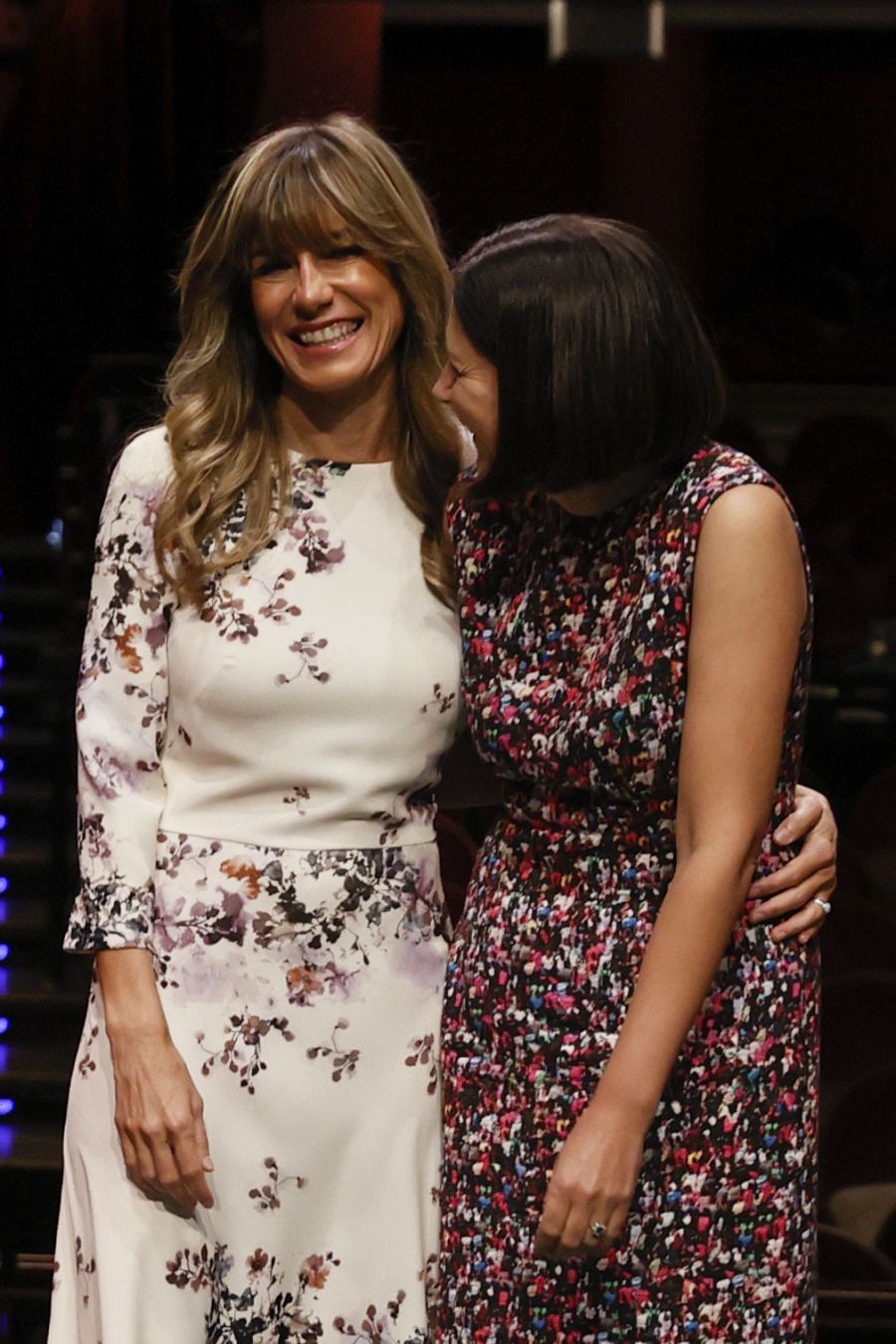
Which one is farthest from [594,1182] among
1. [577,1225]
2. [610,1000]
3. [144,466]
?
[144,466]

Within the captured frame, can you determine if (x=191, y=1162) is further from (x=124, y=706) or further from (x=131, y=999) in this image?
(x=124, y=706)

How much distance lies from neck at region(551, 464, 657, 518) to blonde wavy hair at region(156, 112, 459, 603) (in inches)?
9.3

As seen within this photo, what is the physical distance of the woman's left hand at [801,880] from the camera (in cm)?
145

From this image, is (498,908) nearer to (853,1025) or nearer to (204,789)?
(204,789)

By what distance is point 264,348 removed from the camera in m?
1.77

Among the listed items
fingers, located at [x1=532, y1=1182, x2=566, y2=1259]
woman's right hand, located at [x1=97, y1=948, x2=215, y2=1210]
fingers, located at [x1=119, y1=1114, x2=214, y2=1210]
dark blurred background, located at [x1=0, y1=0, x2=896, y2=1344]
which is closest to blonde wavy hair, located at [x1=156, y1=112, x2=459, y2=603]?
woman's right hand, located at [x1=97, y1=948, x2=215, y2=1210]

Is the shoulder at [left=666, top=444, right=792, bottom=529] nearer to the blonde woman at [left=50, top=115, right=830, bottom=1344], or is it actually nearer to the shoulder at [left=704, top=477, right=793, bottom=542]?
the shoulder at [left=704, top=477, right=793, bottom=542]

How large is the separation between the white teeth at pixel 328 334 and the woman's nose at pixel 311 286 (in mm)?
30

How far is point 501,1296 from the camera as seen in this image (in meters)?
1.50

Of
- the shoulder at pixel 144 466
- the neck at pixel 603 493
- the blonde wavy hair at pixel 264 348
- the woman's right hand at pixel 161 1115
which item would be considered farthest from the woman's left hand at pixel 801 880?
the shoulder at pixel 144 466

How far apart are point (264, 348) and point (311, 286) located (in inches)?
5.2

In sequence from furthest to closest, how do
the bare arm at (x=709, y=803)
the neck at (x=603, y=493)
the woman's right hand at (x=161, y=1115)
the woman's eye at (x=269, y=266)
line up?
the woman's eye at (x=269, y=266) → the woman's right hand at (x=161, y=1115) → the neck at (x=603, y=493) → the bare arm at (x=709, y=803)

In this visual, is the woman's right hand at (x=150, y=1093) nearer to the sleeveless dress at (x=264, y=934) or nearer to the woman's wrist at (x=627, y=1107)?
the sleeveless dress at (x=264, y=934)

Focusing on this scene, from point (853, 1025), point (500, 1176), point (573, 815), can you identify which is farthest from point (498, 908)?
point (853, 1025)
